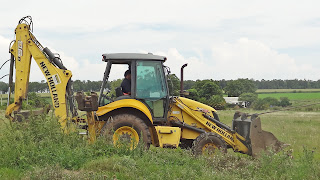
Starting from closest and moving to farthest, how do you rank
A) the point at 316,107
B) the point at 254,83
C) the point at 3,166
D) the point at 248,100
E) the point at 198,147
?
the point at 3,166, the point at 198,147, the point at 316,107, the point at 248,100, the point at 254,83

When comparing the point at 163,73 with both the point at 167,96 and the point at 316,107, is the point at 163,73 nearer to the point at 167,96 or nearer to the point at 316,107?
the point at 167,96

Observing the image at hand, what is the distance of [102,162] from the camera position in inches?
351

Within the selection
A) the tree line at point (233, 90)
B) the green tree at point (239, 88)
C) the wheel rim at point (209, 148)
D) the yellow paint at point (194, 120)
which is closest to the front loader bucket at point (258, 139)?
the yellow paint at point (194, 120)

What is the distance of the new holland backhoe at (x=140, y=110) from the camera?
1142cm

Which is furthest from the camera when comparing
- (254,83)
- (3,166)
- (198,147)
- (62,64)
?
(254,83)

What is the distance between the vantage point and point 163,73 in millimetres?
12164

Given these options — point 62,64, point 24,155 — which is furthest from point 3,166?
point 62,64

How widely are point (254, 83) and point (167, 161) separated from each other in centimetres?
8971

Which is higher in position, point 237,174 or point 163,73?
point 163,73

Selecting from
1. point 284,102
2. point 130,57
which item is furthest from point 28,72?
point 284,102

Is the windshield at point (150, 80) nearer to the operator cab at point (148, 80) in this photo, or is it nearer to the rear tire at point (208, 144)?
the operator cab at point (148, 80)

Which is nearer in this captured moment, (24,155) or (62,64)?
(24,155)

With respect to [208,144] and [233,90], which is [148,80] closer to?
[208,144]

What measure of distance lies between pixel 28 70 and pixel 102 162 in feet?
17.0
